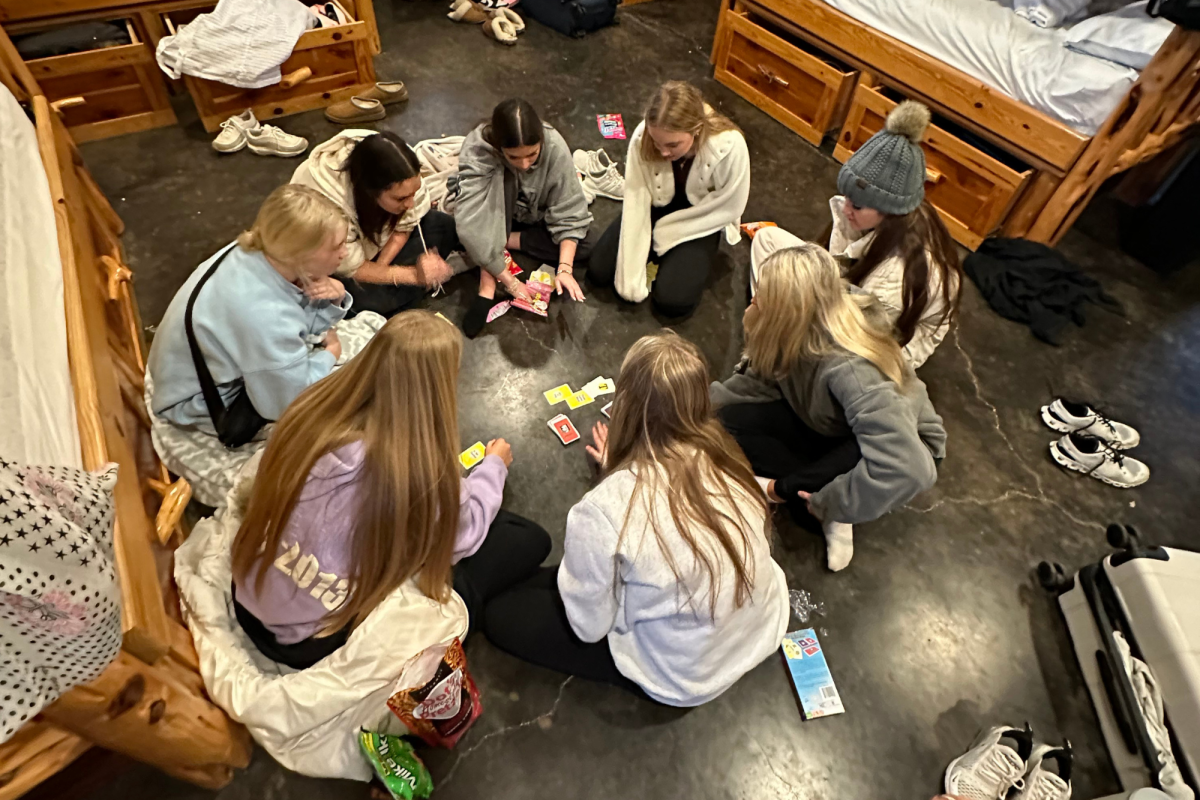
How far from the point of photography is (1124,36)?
303cm

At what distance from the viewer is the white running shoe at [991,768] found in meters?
1.83

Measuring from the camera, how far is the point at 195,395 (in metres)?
2.00

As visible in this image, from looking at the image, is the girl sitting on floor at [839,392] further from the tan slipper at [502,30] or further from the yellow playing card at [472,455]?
the tan slipper at [502,30]

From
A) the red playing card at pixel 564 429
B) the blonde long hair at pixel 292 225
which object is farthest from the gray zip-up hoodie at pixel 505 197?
the blonde long hair at pixel 292 225

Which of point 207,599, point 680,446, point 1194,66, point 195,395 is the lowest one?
point 207,599

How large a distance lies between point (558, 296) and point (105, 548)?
2.25 meters

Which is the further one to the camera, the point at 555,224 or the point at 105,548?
the point at 555,224

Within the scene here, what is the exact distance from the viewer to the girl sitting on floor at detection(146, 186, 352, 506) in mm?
1859

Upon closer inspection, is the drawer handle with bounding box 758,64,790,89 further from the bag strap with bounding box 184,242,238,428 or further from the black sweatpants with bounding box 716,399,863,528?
the bag strap with bounding box 184,242,238,428

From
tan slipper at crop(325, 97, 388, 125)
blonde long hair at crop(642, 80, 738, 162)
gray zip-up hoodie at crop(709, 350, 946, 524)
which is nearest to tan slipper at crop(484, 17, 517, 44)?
tan slipper at crop(325, 97, 388, 125)

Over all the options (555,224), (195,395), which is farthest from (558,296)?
(195,395)

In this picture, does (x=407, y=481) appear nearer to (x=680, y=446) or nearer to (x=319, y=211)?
(x=680, y=446)

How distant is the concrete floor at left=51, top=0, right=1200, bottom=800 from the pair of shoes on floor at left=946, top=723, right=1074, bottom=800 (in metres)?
0.12

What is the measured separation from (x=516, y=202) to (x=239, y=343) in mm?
1489
